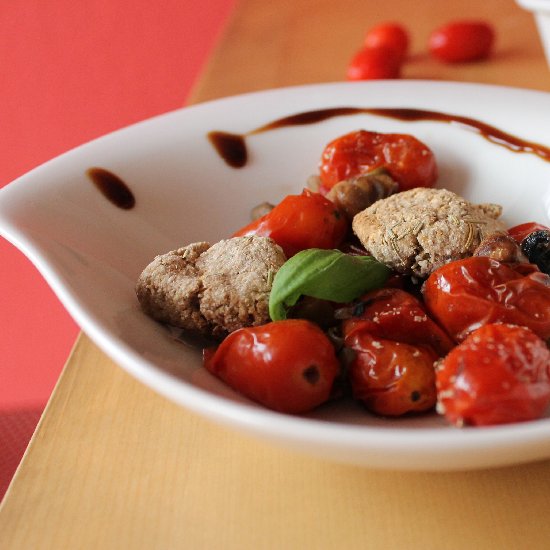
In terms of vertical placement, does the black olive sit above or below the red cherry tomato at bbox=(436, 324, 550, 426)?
below

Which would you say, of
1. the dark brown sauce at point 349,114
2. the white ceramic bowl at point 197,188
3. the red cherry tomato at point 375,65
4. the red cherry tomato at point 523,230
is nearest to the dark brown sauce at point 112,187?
the white ceramic bowl at point 197,188

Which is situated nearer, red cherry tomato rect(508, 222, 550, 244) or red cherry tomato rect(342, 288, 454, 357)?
red cherry tomato rect(342, 288, 454, 357)

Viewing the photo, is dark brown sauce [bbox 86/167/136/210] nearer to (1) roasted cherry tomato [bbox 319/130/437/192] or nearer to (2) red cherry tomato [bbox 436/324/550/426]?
(1) roasted cherry tomato [bbox 319/130/437/192]

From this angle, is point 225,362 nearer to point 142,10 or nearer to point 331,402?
point 331,402

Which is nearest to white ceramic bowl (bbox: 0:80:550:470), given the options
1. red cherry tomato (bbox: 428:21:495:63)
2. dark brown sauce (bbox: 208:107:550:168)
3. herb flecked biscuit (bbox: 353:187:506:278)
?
dark brown sauce (bbox: 208:107:550:168)

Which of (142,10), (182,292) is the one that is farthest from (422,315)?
(142,10)

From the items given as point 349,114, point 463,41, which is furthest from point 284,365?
point 463,41
